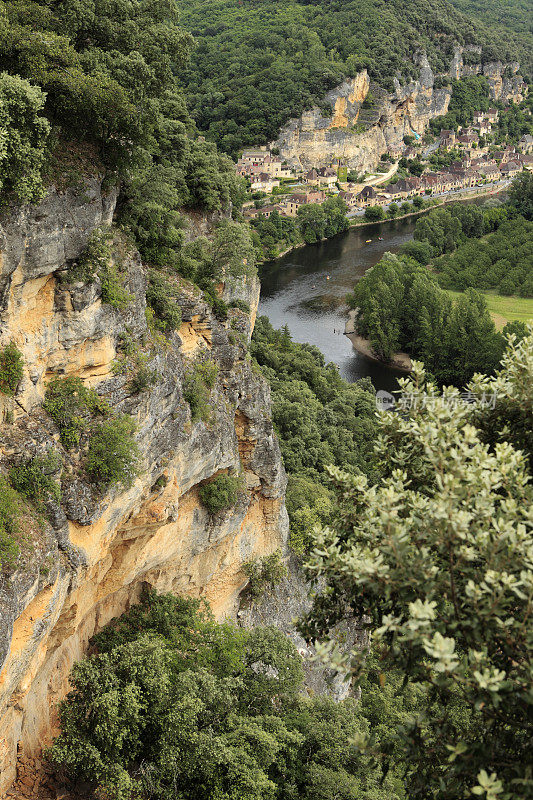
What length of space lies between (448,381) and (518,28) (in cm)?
15456

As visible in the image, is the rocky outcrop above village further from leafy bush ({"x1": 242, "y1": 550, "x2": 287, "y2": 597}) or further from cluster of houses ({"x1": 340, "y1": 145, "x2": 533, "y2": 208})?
leafy bush ({"x1": 242, "y1": 550, "x2": 287, "y2": 597})

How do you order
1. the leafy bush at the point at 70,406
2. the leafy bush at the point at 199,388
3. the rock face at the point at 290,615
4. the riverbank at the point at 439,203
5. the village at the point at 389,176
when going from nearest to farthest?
the leafy bush at the point at 70,406, the leafy bush at the point at 199,388, the rock face at the point at 290,615, the riverbank at the point at 439,203, the village at the point at 389,176

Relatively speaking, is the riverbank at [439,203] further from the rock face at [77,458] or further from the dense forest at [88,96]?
the rock face at [77,458]

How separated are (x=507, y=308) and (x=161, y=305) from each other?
47.1 meters

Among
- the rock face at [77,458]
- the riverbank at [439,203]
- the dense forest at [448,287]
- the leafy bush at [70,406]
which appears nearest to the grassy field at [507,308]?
the dense forest at [448,287]

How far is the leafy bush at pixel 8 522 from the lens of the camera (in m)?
11.0

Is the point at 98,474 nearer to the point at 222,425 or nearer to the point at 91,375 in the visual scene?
the point at 91,375

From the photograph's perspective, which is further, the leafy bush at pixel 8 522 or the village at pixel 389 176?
the village at pixel 389 176

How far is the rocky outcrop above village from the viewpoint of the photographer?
335ft

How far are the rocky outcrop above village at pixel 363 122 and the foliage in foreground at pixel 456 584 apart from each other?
321 feet

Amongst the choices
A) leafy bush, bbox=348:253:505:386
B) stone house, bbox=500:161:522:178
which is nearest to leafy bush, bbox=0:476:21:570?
leafy bush, bbox=348:253:505:386

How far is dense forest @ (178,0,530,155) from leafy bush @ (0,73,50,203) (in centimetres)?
9071

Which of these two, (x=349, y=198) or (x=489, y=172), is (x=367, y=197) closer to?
(x=349, y=198)

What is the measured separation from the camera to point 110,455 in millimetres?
13336
